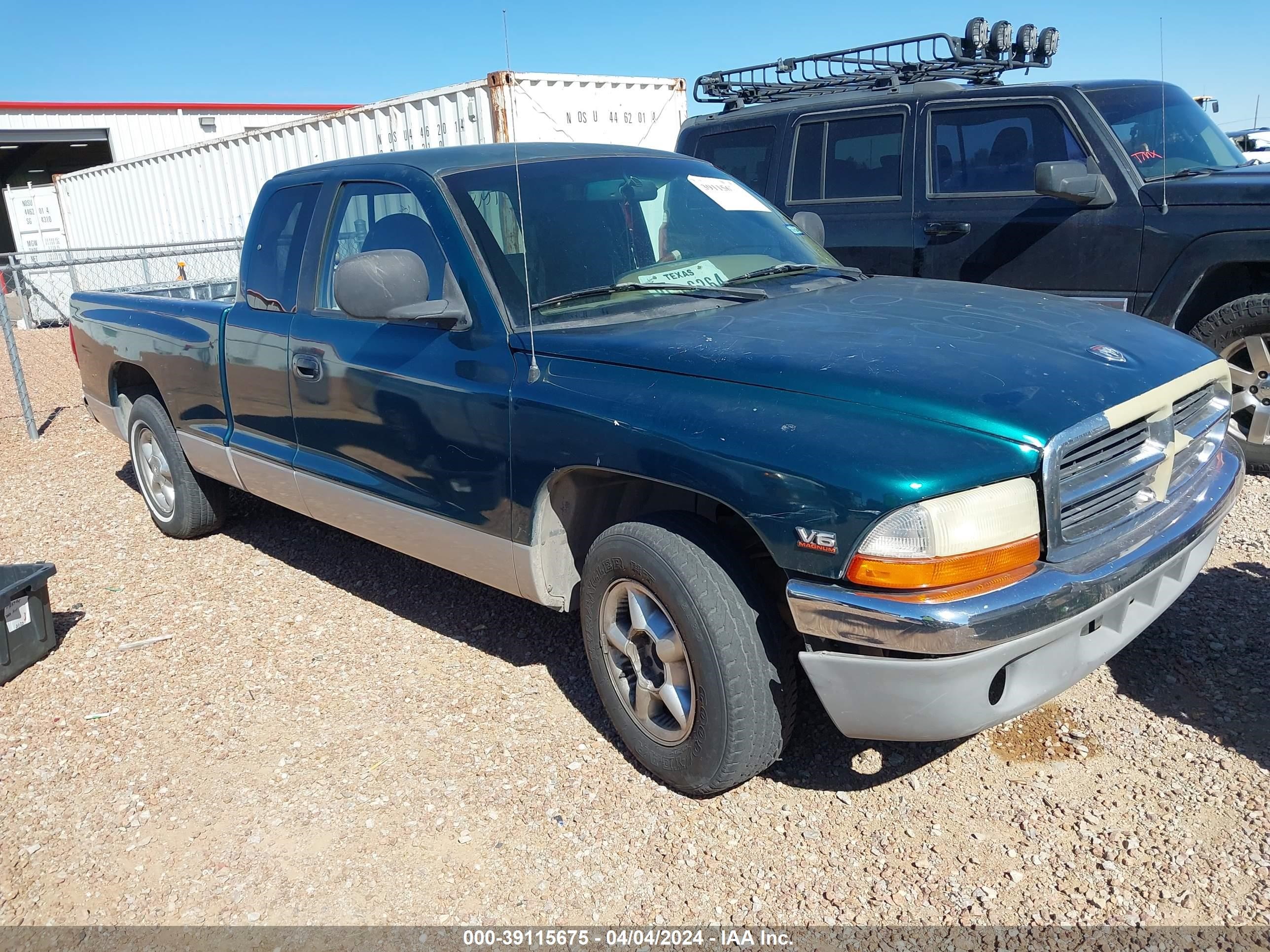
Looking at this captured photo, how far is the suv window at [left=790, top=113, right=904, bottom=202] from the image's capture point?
20.8 ft

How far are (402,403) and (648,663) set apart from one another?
4.16ft

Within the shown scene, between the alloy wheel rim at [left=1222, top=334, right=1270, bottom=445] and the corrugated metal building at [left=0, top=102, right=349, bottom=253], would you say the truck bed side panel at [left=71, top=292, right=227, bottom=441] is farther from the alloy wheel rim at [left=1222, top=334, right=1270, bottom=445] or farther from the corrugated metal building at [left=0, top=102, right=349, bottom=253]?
the corrugated metal building at [left=0, top=102, right=349, bottom=253]

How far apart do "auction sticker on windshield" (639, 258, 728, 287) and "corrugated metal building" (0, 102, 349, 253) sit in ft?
76.2

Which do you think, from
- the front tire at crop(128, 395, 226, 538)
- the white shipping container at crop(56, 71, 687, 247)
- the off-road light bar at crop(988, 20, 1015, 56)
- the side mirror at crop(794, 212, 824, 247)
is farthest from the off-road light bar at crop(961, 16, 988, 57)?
the front tire at crop(128, 395, 226, 538)

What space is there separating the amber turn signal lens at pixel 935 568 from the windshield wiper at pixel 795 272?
1.52 metres

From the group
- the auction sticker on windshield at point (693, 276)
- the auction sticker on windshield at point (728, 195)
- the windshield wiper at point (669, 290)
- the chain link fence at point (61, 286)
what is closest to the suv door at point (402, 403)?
the windshield wiper at point (669, 290)

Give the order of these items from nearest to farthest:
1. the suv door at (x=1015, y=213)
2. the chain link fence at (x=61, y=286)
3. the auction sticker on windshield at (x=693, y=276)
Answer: the auction sticker on windshield at (x=693, y=276), the suv door at (x=1015, y=213), the chain link fence at (x=61, y=286)

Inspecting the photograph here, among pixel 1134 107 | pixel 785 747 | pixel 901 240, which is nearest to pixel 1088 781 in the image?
pixel 785 747

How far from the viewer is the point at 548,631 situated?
14.0 ft

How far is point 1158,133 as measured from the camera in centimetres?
588

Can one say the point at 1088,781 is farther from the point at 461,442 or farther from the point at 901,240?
the point at 901,240

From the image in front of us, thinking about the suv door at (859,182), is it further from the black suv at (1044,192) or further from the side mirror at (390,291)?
the side mirror at (390,291)

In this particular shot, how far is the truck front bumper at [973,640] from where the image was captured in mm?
2369

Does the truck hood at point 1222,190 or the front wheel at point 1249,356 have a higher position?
the truck hood at point 1222,190
